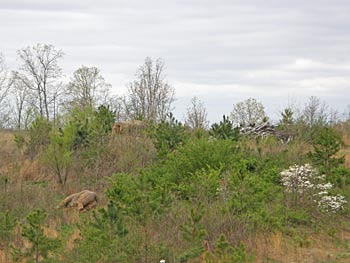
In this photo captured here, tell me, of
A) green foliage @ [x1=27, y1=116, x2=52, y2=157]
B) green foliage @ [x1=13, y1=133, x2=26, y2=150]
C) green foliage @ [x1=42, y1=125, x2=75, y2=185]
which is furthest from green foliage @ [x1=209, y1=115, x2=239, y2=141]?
green foliage @ [x1=13, y1=133, x2=26, y2=150]

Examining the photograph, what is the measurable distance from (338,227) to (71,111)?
9.88 metres

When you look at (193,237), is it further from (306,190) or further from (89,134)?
(89,134)

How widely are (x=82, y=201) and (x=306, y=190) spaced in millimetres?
5222

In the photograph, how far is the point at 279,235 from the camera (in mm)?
10188

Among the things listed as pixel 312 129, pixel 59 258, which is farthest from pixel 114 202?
pixel 312 129

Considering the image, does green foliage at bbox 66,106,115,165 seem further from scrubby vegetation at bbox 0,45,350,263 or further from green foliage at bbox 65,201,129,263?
green foliage at bbox 65,201,129,263

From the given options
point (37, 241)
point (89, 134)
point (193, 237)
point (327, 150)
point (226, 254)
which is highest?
point (89, 134)

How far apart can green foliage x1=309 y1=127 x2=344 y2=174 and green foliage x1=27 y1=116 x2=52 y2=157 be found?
29.6ft

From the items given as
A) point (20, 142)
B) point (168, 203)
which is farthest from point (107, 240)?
point (20, 142)

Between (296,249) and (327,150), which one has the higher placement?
(327,150)

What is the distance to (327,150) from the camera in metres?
14.7

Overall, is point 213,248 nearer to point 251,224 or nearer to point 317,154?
point 251,224

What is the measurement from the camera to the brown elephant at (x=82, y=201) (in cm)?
1258

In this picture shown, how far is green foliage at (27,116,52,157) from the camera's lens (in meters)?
18.8
